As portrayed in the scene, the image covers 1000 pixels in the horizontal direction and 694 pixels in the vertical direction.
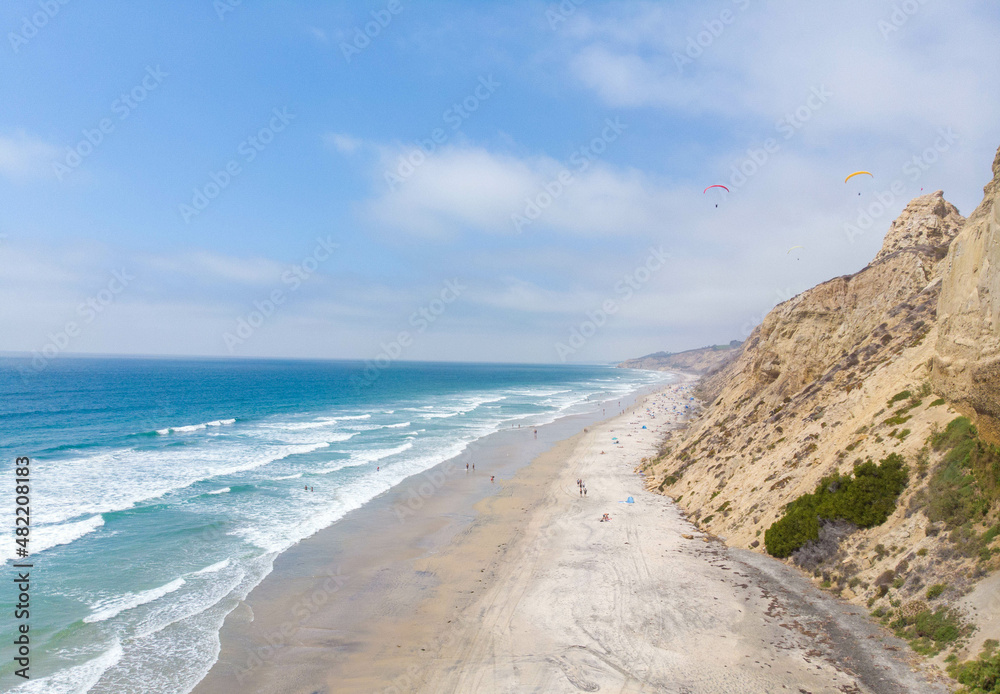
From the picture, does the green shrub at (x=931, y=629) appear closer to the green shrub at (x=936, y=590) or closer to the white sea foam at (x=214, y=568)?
the green shrub at (x=936, y=590)

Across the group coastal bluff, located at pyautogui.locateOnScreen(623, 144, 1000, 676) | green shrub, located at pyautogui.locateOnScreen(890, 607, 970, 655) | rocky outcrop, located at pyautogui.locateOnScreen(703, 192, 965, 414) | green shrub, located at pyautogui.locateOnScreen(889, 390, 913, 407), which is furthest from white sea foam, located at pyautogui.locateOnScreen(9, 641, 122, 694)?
rocky outcrop, located at pyautogui.locateOnScreen(703, 192, 965, 414)

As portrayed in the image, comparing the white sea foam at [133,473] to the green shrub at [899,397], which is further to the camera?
the white sea foam at [133,473]

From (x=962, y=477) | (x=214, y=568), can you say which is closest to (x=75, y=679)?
(x=214, y=568)

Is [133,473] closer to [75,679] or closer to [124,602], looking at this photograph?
[124,602]

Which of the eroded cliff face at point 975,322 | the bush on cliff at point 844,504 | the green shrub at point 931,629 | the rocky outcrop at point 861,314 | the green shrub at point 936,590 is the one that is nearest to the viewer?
the green shrub at point 931,629

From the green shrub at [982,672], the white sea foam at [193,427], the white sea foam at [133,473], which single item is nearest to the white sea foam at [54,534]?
the white sea foam at [133,473]

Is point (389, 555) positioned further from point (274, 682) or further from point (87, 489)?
point (87, 489)
